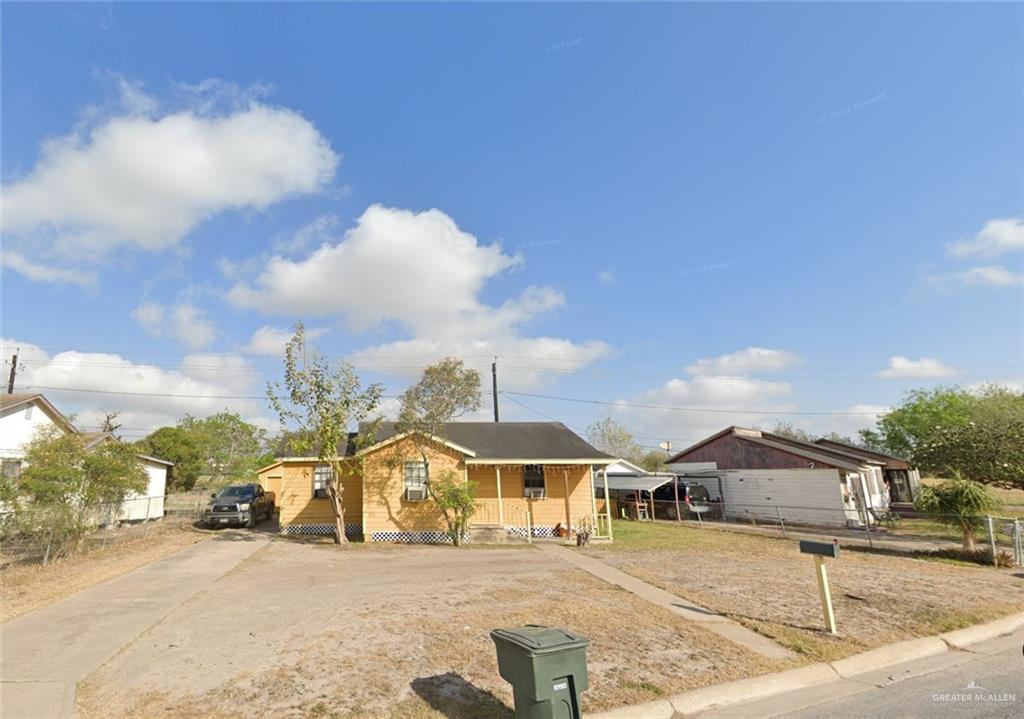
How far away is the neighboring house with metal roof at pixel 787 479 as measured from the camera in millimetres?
23906

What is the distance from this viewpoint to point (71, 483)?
13.2 m

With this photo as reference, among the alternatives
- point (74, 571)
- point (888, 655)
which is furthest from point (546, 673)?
point (74, 571)

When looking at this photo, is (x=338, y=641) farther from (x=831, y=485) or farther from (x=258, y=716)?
(x=831, y=485)

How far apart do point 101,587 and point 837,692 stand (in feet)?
44.9

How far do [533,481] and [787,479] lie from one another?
14462 mm

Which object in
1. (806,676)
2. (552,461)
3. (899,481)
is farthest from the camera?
(899,481)

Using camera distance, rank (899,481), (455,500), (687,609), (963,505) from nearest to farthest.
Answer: (687,609)
(963,505)
(455,500)
(899,481)

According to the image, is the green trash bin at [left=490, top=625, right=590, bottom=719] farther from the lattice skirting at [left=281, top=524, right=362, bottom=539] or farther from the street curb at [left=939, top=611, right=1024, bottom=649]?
the lattice skirting at [left=281, top=524, right=362, bottom=539]

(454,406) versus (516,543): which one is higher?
Result: (454,406)

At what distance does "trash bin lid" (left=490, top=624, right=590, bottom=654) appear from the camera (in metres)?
4.55

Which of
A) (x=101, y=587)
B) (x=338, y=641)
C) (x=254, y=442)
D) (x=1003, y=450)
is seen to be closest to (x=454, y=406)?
(x=101, y=587)

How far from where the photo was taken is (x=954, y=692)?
5.75m

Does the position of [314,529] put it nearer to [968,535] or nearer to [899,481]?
[968,535]

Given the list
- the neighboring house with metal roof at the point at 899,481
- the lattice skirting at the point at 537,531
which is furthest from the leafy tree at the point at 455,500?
the neighboring house with metal roof at the point at 899,481
